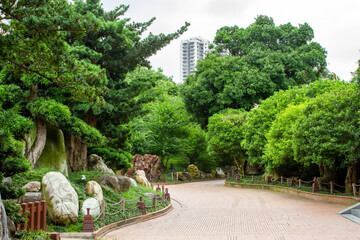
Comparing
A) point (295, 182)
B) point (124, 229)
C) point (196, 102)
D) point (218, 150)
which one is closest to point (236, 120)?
point (218, 150)

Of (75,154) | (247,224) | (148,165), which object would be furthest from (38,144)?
(148,165)

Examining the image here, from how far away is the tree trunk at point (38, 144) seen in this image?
44.0ft

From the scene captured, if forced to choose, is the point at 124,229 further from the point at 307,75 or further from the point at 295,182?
the point at 307,75

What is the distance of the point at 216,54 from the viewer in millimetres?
40312

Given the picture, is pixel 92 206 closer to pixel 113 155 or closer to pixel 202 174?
pixel 113 155

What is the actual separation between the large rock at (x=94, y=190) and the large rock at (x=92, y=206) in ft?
3.06

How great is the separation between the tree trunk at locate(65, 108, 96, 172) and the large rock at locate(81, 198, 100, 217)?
15.2 feet

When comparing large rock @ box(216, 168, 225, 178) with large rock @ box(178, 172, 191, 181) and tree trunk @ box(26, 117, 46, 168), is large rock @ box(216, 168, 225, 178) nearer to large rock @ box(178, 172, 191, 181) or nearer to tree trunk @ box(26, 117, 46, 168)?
large rock @ box(178, 172, 191, 181)

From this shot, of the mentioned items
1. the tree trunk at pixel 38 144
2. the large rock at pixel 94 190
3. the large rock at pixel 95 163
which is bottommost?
the large rock at pixel 94 190

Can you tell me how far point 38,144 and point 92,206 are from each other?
338cm

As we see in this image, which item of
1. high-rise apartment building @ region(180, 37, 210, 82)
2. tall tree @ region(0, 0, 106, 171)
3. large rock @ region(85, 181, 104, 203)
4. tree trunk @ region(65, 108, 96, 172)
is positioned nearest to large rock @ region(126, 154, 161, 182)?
tree trunk @ region(65, 108, 96, 172)

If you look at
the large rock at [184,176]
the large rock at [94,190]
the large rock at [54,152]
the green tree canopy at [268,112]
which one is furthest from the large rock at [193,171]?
the large rock at [94,190]

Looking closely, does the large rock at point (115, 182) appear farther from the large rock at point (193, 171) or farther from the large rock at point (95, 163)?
the large rock at point (193, 171)

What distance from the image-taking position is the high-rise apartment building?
143m
